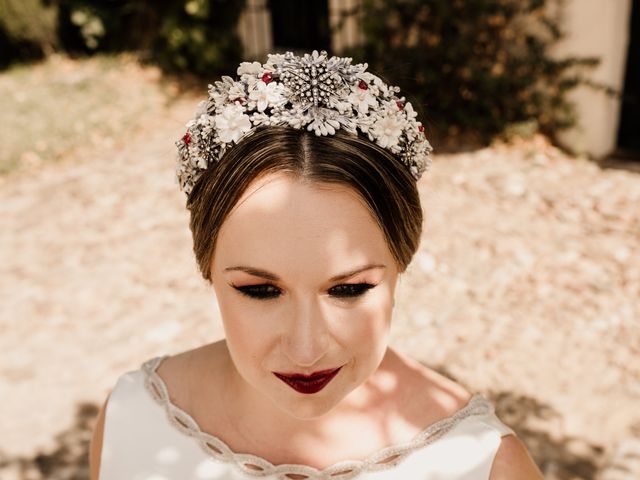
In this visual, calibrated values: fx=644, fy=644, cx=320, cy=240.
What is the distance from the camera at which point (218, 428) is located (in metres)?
2.11

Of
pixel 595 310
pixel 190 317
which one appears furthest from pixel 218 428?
pixel 595 310

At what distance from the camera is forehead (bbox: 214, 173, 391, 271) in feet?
5.32

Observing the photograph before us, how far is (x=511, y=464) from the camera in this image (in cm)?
185

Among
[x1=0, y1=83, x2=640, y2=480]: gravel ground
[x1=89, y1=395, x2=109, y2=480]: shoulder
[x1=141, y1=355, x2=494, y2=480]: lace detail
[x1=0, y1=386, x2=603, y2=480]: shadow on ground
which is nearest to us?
[x1=141, y1=355, x2=494, y2=480]: lace detail

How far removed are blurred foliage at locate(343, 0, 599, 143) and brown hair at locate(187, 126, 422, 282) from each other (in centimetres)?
630

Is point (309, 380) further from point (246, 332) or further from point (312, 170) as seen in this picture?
point (312, 170)

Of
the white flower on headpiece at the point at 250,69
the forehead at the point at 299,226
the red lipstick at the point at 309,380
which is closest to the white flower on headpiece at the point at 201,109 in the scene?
the white flower on headpiece at the point at 250,69

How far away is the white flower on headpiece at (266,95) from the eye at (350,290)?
52 centimetres

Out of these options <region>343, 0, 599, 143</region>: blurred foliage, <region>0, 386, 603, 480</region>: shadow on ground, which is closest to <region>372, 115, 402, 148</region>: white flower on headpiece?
<region>0, 386, 603, 480</region>: shadow on ground

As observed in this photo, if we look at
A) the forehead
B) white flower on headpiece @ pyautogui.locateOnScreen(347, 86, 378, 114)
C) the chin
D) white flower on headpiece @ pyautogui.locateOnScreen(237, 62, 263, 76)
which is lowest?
the chin

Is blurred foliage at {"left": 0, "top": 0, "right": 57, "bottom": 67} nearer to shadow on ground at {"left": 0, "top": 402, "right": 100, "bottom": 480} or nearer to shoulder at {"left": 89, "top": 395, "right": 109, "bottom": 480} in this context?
shadow on ground at {"left": 0, "top": 402, "right": 100, "bottom": 480}

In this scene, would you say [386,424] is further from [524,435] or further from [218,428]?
[524,435]

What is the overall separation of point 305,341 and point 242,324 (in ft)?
0.61

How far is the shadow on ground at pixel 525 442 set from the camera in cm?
382
